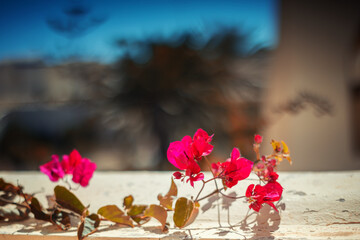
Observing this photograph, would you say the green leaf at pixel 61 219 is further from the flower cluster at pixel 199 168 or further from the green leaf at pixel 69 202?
the flower cluster at pixel 199 168

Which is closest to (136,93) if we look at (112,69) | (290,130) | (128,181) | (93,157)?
(112,69)

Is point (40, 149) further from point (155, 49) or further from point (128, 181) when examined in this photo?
point (128, 181)

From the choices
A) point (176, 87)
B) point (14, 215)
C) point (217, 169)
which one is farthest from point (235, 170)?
point (176, 87)

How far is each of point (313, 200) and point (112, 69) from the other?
1.44m

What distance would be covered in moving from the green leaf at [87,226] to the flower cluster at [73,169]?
1.9 inches

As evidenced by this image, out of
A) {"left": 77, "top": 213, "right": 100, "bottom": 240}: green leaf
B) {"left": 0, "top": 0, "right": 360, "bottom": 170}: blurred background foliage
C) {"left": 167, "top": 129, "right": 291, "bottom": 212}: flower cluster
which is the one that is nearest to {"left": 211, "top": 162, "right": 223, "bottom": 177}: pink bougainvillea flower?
{"left": 167, "top": 129, "right": 291, "bottom": 212}: flower cluster

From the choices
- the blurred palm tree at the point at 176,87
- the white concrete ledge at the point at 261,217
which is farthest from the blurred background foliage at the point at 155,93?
the white concrete ledge at the point at 261,217

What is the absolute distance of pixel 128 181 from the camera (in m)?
0.44

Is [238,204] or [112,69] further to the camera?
[112,69]

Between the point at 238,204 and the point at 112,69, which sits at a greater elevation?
the point at 112,69

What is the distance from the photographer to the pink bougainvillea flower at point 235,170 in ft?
0.93

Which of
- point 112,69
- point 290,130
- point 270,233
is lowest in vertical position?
point 270,233

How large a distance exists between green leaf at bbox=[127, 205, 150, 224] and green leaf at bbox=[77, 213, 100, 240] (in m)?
0.03

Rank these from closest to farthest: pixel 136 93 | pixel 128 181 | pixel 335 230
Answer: pixel 335 230 → pixel 128 181 → pixel 136 93
